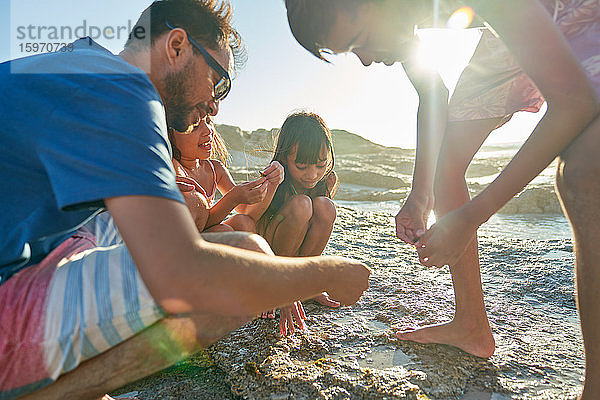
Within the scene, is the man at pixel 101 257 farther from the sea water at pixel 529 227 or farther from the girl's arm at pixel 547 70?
the sea water at pixel 529 227

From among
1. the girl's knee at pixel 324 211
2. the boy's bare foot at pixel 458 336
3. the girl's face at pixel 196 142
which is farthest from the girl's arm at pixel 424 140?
the girl's face at pixel 196 142

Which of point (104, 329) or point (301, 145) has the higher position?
point (301, 145)

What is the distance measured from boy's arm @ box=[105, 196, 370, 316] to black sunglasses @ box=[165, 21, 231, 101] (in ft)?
2.96

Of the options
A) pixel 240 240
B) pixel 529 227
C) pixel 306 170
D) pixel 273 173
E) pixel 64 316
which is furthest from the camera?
pixel 529 227

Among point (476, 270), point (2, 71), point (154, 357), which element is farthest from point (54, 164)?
point (476, 270)

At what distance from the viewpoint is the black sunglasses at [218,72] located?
1.58 meters

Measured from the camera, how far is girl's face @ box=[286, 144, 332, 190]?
8.19 ft

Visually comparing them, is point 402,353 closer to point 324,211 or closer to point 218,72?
point 324,211

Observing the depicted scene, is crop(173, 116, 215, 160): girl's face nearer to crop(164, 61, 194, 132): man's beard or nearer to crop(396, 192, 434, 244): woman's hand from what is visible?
crop(164, 61, 194, 132): man's beard

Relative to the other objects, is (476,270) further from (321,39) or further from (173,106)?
(173,106)

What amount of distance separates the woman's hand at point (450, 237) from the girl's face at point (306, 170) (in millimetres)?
1225

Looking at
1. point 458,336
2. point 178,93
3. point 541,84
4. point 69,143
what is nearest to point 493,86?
point 541,84

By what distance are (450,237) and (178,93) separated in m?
1.07

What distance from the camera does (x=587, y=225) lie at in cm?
110
